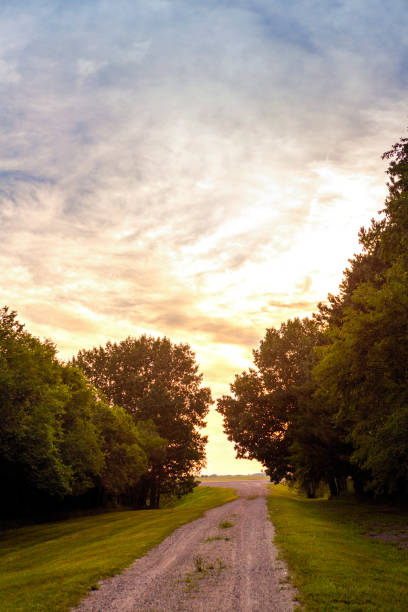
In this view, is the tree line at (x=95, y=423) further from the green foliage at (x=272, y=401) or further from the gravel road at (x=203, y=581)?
the gravel road at (x=203, y=581)

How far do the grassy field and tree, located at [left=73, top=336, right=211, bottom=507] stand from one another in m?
38.4

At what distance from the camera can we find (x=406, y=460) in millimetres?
22438

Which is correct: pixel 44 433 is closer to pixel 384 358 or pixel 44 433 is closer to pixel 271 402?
pixel 384 358

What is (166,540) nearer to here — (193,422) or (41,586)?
(41,586)

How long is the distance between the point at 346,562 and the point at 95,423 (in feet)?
119

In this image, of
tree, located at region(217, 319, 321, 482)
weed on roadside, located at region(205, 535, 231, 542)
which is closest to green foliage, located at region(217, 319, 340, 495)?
tree, located at region(217, 319, 321, 482)

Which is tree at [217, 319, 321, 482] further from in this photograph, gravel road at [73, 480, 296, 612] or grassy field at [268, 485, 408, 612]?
gravel road at [73, 480, 296, 612]

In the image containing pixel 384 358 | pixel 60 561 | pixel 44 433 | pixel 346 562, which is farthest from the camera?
pixel 44 433

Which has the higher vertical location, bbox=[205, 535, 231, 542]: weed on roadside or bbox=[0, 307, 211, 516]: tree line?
bbox=[0, 307, 211, 516]: tree line

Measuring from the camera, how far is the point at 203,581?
12.4 metres

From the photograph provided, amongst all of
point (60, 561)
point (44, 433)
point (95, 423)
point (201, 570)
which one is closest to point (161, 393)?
point (95, 423)

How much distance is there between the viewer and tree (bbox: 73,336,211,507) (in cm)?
6425

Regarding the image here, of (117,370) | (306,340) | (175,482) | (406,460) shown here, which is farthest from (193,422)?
(406,460)

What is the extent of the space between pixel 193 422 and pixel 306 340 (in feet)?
90.2
